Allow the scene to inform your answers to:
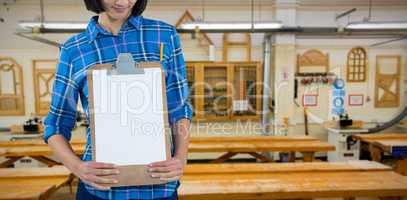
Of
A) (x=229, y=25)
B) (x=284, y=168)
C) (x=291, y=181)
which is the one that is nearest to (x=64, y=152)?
(x=291, y=181)

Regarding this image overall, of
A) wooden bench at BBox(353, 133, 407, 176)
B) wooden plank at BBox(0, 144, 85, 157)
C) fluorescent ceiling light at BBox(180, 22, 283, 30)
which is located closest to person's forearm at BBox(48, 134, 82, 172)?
wooden plank at BBox(0, 144, 85, 157)

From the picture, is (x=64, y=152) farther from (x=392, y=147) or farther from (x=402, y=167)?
(x=402, y=167)

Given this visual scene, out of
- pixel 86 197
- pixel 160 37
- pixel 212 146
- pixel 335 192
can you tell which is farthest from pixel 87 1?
pixel 212 146

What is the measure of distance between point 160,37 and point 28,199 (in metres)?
1.56

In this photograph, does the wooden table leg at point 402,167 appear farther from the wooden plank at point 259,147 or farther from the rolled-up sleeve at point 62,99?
the rolled-up sleeve at point 62,99

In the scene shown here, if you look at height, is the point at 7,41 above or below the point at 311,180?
above

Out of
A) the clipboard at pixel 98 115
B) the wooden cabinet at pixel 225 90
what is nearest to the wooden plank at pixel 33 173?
the clipboard at pixel 98 115

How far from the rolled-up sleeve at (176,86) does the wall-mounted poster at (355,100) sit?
5356 millimetres

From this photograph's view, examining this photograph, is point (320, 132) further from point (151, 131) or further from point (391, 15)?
point (151, 131)

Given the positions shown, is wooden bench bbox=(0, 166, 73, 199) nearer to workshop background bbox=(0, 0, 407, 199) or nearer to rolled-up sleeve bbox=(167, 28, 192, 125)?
rolled-up sleeve bbox=(167, 28, 192, 125)

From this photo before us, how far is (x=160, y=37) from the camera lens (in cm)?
79

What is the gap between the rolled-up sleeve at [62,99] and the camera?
75 cm

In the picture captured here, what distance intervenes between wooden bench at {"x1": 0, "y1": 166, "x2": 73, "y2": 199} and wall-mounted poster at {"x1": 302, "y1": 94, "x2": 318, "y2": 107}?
4429 millimetres

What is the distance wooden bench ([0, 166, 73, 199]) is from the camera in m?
1.72
